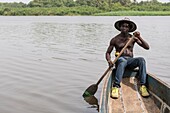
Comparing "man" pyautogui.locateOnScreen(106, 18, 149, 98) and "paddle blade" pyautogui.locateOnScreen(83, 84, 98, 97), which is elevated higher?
"man" pyautogui.locateOnScreen(106, 18, 149, 98)

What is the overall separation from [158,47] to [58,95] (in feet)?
32.4

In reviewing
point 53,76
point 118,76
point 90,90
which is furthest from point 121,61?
point 53,76

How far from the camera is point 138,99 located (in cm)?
580

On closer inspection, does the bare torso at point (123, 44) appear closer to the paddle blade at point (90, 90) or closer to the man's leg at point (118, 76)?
the man's leg at point (118, 76)

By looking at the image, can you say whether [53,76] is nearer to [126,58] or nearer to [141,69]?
[126,58]

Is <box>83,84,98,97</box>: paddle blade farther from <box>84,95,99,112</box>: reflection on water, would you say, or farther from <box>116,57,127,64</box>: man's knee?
<box>116,57,127,64</box>: man's knee

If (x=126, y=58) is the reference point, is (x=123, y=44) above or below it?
above

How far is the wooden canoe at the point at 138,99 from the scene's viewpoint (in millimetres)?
5098

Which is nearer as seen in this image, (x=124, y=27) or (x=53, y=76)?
(x=124, y=27)

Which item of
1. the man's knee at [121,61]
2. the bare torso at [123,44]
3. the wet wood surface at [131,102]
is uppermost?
the bare torso at [123,44]

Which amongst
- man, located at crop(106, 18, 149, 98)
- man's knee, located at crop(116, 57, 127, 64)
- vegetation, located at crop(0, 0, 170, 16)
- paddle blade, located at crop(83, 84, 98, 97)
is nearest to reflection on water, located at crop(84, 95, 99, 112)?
paddle blade, located at crop(83, 84, 98, 97)

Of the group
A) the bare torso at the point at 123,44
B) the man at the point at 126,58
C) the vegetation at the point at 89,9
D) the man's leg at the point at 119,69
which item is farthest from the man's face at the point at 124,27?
the vegetation at the point at 89,9

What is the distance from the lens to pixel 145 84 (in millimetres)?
6082

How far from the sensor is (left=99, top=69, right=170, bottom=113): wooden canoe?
5.10m
